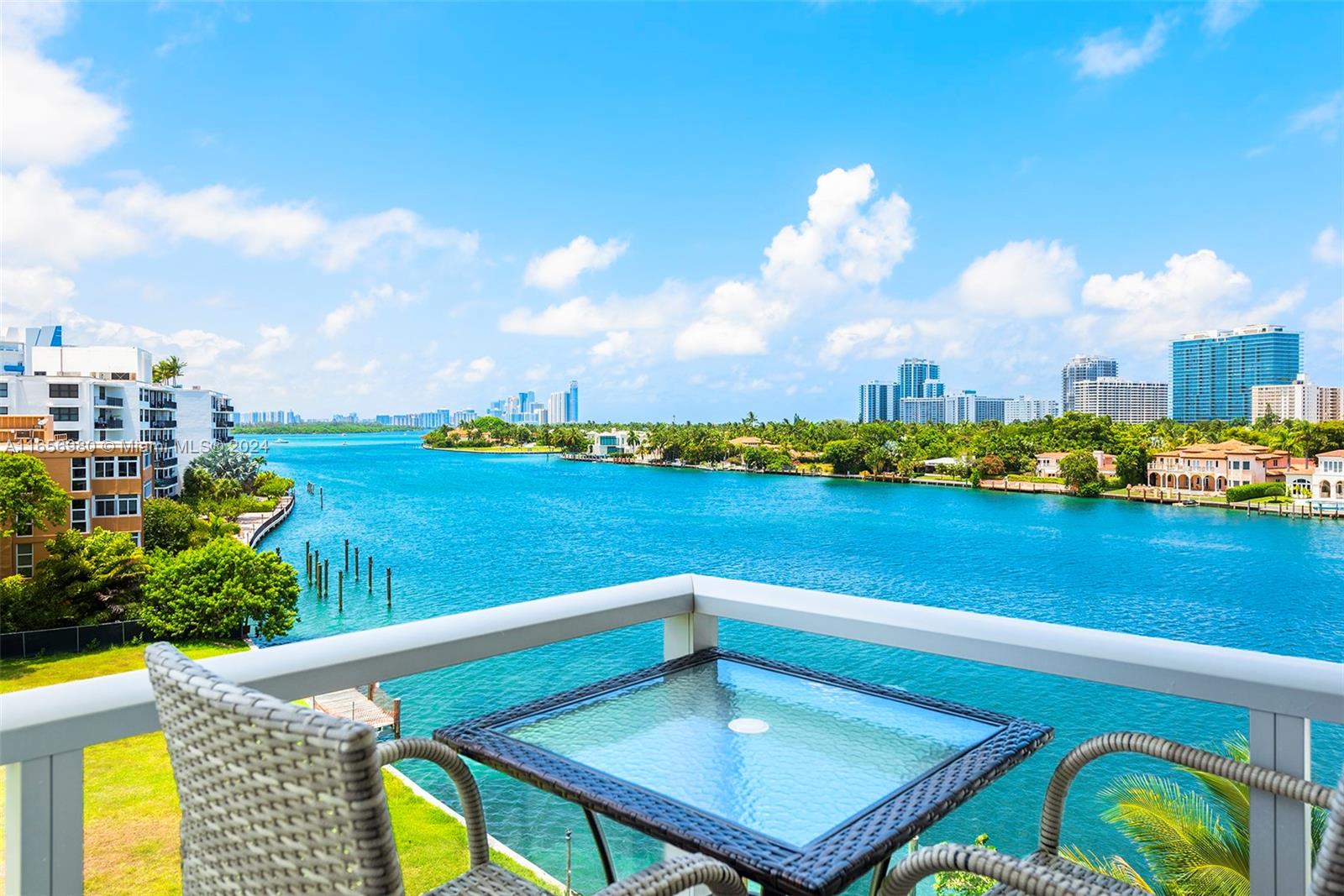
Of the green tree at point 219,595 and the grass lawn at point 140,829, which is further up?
the grass lawn at point 140,829

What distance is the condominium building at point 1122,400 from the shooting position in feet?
142

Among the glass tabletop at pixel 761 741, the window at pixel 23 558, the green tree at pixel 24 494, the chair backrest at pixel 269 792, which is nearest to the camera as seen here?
the chair backrest at pixel 269 792

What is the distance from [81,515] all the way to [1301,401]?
155 ft

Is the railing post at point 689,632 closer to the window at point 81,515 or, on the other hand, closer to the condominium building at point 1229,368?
the window at point 81,515

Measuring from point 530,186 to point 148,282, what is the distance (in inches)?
1000

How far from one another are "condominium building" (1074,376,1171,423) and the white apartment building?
6103 mm

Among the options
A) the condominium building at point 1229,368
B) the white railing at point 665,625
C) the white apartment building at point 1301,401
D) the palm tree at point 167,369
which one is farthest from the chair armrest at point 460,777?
the palm tree at point 167,369

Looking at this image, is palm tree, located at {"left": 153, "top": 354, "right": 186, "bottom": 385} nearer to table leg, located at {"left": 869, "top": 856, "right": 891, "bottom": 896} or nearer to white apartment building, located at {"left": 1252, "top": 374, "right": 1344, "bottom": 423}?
white apartment building, located at {"left": 1252, "top": 374, "right": 1344, "bottom": 423}

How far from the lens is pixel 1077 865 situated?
4.34ft

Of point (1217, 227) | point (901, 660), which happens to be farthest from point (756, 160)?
point (901, 660)

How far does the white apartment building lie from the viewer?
34969mm

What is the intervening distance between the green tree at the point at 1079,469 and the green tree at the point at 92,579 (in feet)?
136

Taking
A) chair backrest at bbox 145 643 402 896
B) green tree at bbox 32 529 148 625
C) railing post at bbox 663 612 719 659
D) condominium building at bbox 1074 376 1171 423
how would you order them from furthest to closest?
condominium building at bbox 1074 376 1171 423, green tree at bbox 32 529 148 625, railing post at bbox 663 612 719 659, chair backrest at bbox 145 643 402 896

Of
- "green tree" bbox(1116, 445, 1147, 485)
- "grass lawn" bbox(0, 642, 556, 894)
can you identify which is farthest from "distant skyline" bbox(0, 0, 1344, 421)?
"grass lawn" bbox(0, 642, 556, 894)
